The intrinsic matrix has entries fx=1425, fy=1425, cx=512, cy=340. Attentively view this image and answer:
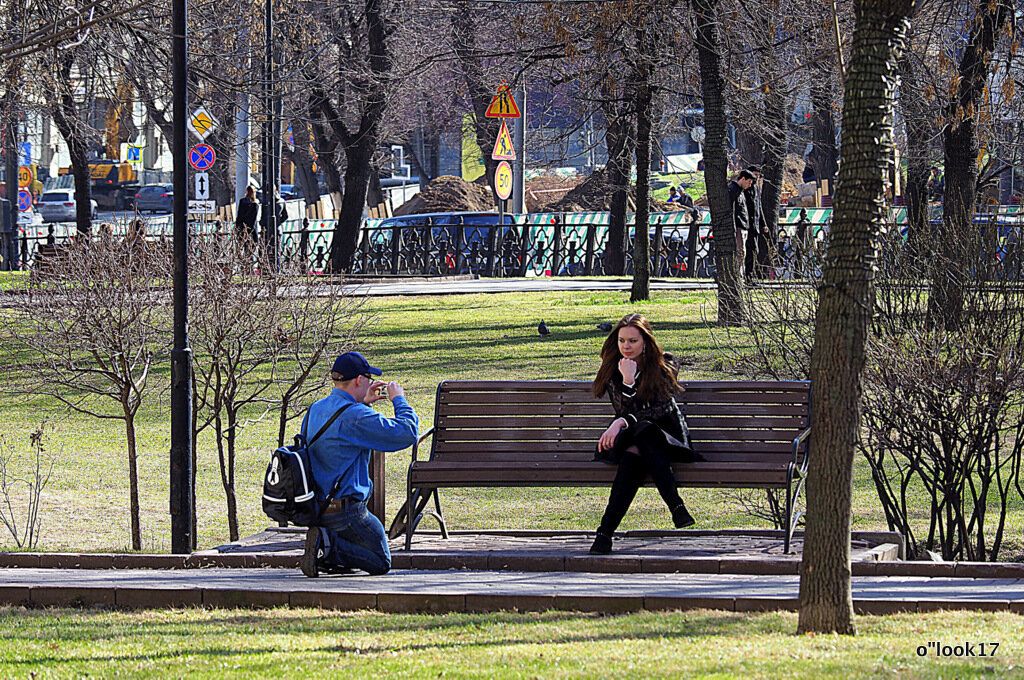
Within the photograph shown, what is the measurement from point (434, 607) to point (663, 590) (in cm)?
104

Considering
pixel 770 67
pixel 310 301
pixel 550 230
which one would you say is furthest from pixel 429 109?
pixel 310 301

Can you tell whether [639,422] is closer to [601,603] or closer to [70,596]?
[601,603]

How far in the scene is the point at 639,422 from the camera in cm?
796

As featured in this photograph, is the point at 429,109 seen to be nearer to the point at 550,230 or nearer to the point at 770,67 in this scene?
the point at 550,230

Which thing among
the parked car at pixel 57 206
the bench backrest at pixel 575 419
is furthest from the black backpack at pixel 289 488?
the parked car at pixel 57 206

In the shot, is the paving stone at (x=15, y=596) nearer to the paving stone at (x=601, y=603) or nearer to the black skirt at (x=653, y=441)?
the paving stone at (x=601, y=603)

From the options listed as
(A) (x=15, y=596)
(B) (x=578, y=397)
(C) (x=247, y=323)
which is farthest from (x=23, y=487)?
(A) (x=15, y=596)

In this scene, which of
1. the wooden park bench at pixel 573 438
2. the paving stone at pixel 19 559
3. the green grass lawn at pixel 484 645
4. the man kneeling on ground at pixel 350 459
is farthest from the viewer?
the paving stone at pixel 19 559

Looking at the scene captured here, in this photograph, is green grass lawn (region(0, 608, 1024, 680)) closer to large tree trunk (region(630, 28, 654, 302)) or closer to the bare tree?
the bare tree

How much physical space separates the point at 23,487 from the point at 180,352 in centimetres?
378

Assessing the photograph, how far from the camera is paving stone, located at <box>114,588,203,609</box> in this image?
6281mm

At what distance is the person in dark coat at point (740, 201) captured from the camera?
57.8 ft

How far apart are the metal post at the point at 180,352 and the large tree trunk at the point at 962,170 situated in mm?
4765

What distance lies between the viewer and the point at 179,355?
354 inches
